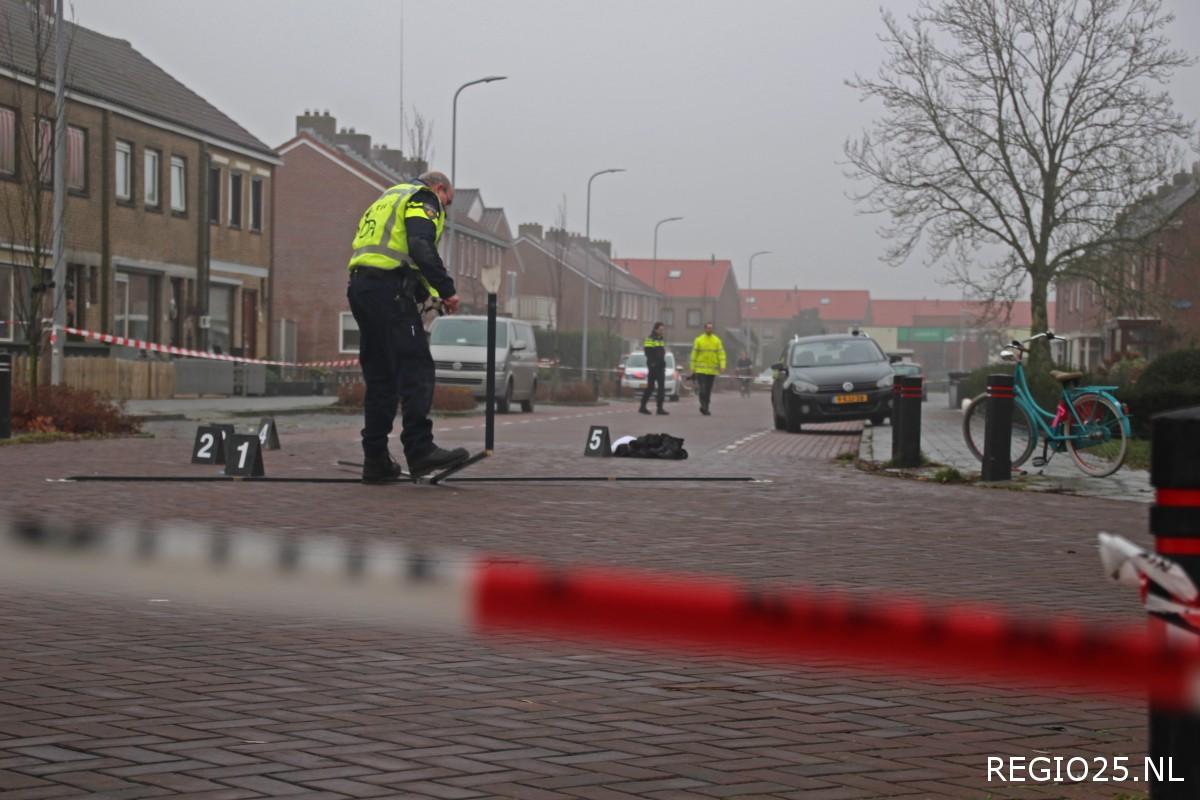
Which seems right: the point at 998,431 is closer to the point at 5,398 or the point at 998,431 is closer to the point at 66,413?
the point at 5,398

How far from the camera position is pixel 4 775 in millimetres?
3902

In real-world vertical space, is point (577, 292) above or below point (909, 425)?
above

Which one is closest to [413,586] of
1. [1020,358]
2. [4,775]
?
[4,775]

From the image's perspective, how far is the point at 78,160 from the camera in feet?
118

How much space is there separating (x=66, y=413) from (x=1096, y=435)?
11.1 meters

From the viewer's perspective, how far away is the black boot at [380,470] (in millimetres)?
11828

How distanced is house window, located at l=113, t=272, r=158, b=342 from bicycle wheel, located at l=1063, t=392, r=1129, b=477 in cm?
2765

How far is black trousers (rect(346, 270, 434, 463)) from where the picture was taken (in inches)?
448

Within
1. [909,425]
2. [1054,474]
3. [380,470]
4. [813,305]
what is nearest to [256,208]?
[909,425]

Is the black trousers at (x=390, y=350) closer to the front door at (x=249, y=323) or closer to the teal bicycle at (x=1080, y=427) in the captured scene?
the teal bicycle at (x=1080, y=427)

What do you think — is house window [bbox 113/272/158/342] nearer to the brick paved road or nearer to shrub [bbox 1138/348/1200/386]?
shrub [bbox 1138/348/1200/386]

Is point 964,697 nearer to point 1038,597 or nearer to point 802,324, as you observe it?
point 1038,597

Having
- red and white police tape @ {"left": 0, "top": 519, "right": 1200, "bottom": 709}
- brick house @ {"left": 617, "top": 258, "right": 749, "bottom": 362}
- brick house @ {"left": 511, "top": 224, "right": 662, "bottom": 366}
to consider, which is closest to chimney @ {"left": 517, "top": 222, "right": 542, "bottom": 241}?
brick house @ {"left": 511, "top": 224, "right": 662, "bottom": 366}

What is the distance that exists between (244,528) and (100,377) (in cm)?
2233
